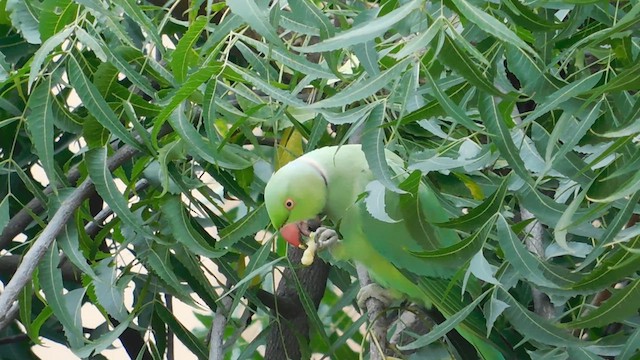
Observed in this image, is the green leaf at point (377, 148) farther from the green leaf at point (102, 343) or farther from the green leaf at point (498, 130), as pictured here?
Answer: the green leaf at point (102, 343)

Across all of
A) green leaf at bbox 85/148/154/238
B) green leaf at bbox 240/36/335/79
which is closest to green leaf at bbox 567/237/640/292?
green leaf at bbox 240/36/335/79

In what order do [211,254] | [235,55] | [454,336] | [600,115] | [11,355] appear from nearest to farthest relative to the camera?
1. [600,115]
2. [211,254]
3. [454,336]
4. [235,55]
5. [11,355]

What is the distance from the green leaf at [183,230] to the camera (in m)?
1.24

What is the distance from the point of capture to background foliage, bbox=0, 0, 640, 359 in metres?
0.87

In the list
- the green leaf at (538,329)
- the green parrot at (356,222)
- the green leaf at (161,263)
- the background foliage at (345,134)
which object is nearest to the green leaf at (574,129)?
the background foliage at (345,134)

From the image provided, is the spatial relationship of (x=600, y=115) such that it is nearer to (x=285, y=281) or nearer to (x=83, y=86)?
(x=83, y=86)

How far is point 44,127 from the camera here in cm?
115

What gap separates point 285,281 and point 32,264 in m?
0.61

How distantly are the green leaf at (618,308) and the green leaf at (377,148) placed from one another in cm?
22

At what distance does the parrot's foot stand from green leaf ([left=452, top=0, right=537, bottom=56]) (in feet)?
2.20

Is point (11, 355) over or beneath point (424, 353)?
over

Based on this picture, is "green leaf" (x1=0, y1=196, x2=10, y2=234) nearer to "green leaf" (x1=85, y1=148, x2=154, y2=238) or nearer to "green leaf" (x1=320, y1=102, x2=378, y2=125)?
"green leaf" (x1=85, y1=148, x2=154, y2=238)

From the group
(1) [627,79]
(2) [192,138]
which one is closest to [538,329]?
(1) [627,79]

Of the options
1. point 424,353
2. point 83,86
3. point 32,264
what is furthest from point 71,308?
point 424,353
